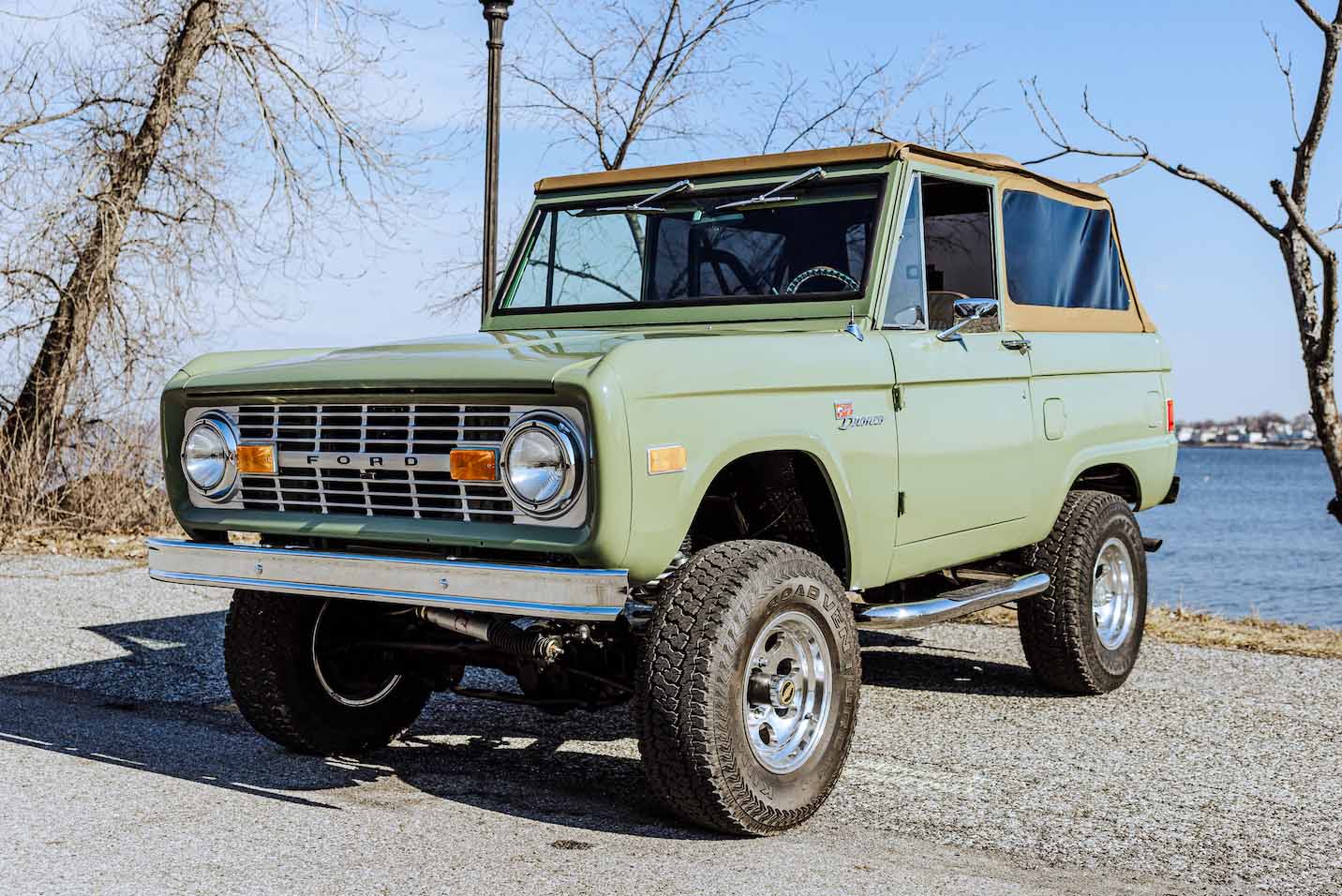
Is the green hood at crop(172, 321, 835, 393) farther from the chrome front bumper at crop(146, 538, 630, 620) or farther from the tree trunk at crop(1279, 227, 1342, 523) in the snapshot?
the tree trunk at crop(1279, 227, 1342, 523)

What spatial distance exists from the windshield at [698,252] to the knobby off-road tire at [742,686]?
141cm

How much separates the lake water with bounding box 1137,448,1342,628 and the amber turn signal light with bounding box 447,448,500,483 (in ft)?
43.9

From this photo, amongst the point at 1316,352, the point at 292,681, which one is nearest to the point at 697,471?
the point at 292,681

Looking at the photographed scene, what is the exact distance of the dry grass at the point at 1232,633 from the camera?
28.3 ft

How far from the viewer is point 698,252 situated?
6.05m

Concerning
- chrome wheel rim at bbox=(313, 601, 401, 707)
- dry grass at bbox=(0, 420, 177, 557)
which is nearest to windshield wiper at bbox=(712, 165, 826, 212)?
chrome wheel rim at bbox=(313, 601, 401, 707)

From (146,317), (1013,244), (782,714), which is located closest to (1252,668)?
(1013,244)

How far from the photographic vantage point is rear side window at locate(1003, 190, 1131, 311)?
661cm

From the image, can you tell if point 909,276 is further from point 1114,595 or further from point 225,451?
point 225,451

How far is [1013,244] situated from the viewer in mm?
6590

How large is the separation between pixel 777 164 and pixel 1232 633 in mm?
5141

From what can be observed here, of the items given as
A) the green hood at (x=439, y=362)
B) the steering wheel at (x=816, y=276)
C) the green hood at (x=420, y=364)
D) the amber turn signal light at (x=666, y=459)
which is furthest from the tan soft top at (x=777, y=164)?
the amber turn signal light at (x=666, y=459)

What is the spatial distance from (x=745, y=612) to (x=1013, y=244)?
2.89 meters

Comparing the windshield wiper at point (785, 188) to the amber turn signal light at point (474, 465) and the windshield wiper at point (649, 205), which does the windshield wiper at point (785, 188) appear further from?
the amber turn signal light at point (474, 465)
